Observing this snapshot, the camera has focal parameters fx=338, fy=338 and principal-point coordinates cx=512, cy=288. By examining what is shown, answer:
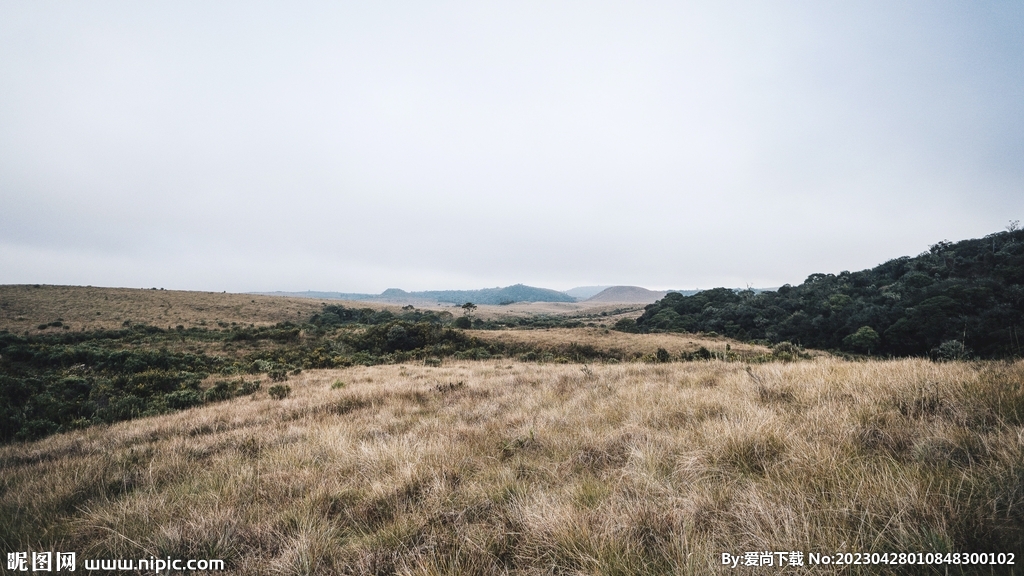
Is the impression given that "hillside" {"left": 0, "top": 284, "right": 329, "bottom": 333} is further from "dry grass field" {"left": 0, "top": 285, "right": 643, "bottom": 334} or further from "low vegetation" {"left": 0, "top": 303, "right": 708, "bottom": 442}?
"low vegetation" {"left": 0, "top": 303, "right": 708, "bottom": 442}

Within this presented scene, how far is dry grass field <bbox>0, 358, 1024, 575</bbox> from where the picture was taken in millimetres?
2018

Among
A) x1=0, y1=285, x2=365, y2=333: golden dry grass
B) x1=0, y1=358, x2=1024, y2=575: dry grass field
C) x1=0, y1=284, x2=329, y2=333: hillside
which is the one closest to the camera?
x1=0, y1=358, x2=1024, y2=575: dry grass field

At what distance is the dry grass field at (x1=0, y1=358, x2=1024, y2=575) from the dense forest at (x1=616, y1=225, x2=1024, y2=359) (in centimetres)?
2567

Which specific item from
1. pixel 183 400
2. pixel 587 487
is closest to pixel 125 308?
pixel 183 400

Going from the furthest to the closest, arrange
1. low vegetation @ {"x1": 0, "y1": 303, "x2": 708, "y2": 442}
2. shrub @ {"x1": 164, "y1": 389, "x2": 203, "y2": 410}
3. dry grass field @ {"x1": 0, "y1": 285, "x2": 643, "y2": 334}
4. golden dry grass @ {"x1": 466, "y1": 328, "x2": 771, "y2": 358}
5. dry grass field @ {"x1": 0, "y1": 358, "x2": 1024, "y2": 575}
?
1. dry grass field @ {"x1": 0, "y1": 285, "x2": 643, "y2": 334}
2. golden dry grass @ {"x1": 466, "y1": 328, "x2": 771, "y2": 358}
3. shrub @ {"x1": 164, "y1": 389, "x2": 203, "y2": 410}
4. low vegetation @ {"x1": 0, "y1": 303, "x2": 708, "y2": 442}
5. dry grass field @ {"x1": 0, "y1": 358, "x2": 1024, "y2": 575}

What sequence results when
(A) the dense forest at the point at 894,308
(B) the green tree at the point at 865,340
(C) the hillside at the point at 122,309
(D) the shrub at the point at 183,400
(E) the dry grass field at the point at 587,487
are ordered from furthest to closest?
(C) the hillside at the point at 122,309 < (B) the green tree at the point at 865,340 < (A) the dense forest at the point at 894,308 < (D) the shrub at the point at 183,400 < (E) the dry grass field at the point at 587,487

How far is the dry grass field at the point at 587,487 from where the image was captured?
202cm

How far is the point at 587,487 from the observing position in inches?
118

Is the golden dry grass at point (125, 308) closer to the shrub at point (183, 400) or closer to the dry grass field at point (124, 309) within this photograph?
the dry grass field at point (124, 309)

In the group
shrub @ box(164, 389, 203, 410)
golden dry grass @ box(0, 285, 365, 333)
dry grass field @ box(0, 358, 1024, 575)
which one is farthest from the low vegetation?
dry grass field @ box(0, 358, 1024, 575)

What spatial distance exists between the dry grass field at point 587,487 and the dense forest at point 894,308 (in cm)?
2567

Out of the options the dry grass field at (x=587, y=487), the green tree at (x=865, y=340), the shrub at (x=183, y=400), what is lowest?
the green tree at (x=865, y=340)

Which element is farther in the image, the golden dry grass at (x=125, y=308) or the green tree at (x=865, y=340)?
the golden dry grass at (x=125, y=308)

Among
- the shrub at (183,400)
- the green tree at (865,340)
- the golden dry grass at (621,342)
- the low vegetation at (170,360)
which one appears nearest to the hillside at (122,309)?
the low vegetation at (170,360)
